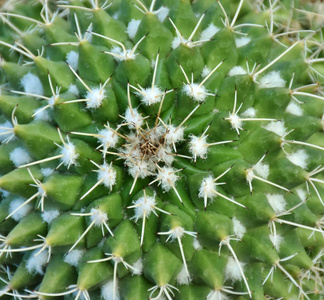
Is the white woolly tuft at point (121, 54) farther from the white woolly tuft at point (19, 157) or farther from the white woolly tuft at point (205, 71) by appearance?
the white woolly tuft at point (19, 157)

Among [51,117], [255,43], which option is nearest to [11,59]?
[51,117]

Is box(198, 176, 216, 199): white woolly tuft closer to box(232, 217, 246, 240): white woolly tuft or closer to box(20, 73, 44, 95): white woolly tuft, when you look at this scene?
box(232, 217, 246, 240): white woolly tuft

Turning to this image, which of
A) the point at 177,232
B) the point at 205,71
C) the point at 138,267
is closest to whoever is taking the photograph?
the point at 177,232

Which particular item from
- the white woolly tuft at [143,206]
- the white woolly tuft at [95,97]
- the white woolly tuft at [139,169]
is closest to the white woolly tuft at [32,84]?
the white woolly tuft at [95,97]

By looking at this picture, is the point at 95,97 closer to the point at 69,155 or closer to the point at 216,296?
the point at 69,155

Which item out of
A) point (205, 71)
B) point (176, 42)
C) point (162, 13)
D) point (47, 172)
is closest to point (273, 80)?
point (205, 71)

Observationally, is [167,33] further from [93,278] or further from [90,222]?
[93,278]
